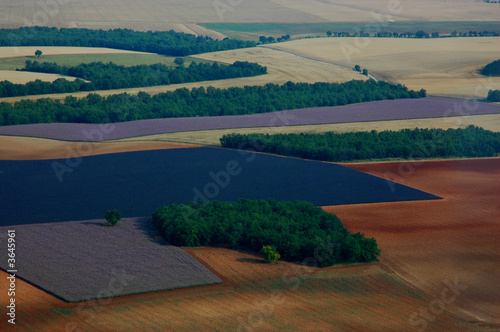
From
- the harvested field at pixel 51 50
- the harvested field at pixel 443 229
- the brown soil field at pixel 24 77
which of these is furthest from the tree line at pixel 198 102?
the harvested field at pixel 51 50

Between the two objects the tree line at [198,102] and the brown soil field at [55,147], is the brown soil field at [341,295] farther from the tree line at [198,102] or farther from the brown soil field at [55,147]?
the tree line at [198,102]

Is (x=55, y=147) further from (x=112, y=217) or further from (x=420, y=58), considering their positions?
(x=420, y=58)

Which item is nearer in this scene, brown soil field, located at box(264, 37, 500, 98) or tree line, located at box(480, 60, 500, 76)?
brown soil field, located at box(264, 37, 500, 98)

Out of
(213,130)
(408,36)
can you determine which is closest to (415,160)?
(213,130)

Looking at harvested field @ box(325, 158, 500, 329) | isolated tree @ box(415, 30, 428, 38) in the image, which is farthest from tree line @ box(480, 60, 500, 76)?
harvested field @ box(325, 158, 500, 329)

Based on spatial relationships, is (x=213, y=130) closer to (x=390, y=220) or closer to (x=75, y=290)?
(x=390, y=220)

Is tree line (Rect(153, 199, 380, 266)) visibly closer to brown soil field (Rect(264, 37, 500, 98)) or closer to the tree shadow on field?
the tree shadow on field

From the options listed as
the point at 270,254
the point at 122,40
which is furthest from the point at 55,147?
the point at 122,40
